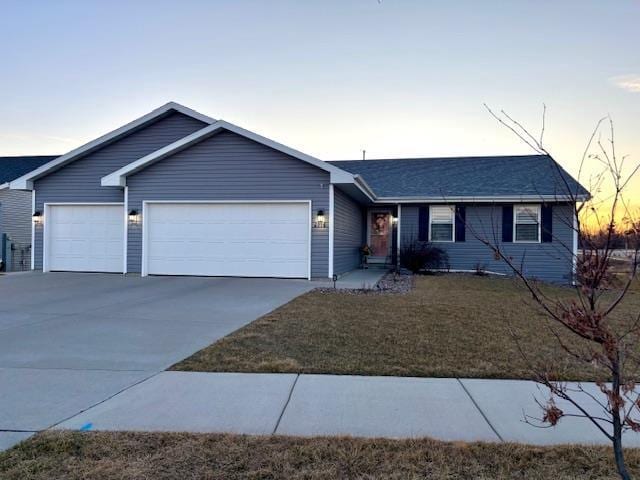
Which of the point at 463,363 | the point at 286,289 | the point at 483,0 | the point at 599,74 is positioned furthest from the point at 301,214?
the point at 463,363

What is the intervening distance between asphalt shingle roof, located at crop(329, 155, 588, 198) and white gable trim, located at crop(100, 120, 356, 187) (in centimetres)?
529

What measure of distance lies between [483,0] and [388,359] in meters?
7.99

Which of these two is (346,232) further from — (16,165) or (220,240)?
(16,165)

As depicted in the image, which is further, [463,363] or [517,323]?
[517,323]

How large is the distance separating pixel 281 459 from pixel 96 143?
50.3 feet

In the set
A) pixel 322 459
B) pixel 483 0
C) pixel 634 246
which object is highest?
pixel 483 0

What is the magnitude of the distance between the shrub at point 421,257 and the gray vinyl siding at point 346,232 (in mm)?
1993

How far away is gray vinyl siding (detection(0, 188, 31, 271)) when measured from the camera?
19438 mm

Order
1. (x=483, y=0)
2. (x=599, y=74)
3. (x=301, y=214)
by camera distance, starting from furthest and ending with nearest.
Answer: (x=301, y=214) → (x=483, y=0) → (x=599, y=74)

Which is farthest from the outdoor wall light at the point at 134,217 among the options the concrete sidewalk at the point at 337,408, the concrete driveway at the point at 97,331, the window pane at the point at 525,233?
the window pane at the point at 525,233

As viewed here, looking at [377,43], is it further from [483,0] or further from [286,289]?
[286,289]

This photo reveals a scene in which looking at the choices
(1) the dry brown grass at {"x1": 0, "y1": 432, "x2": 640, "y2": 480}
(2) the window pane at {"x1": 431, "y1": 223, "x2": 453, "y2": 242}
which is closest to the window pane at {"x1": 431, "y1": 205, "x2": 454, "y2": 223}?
(2) the window pane at {"x1": 431, "y1": 223, "x2": 453, "y2": 242}

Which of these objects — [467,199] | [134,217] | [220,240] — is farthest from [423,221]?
[134,217]

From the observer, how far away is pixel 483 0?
9.43m
